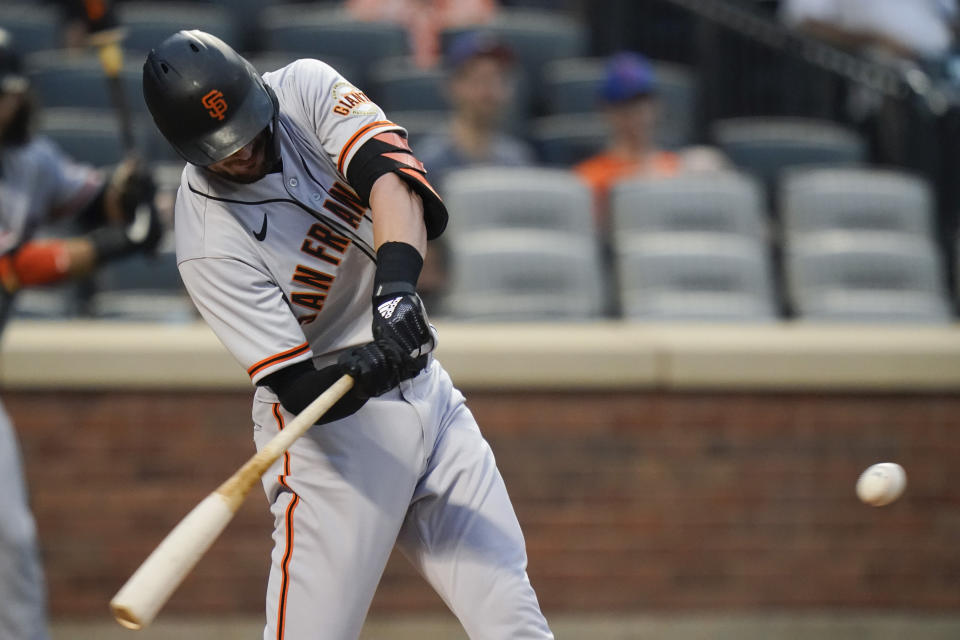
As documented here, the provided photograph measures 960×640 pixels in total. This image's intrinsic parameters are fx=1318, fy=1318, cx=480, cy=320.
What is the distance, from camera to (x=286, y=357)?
8.61 ft

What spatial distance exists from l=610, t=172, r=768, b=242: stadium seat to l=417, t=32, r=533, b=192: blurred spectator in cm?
57

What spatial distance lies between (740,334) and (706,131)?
2.75 m

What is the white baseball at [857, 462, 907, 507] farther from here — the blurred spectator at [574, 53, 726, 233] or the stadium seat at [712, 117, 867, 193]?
the stadium seat at [712, 117, 867, 193]

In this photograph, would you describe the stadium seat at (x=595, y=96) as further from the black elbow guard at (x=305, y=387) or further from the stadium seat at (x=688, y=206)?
the black elbow guard at (x=305, y=387)

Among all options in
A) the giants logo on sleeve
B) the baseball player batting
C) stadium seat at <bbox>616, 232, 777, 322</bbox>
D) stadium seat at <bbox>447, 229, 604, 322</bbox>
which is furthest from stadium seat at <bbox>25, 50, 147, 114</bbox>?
the giants logo on sleeve

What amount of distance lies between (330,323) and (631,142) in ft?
10.9

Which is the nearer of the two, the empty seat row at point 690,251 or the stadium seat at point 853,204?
the empty seat row at point 690,251

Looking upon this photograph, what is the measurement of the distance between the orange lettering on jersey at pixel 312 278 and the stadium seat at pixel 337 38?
3966 millimetres

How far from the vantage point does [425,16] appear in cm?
722

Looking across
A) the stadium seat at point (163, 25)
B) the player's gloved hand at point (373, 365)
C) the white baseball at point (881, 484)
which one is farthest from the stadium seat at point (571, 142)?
the player's gloved hand at point (373, 365)

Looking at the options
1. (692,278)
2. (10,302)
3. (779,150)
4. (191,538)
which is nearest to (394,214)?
(191,538)

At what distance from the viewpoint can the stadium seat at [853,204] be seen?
576cm

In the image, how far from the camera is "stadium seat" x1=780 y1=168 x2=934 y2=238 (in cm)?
576

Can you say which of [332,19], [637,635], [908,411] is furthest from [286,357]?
[332,19]
